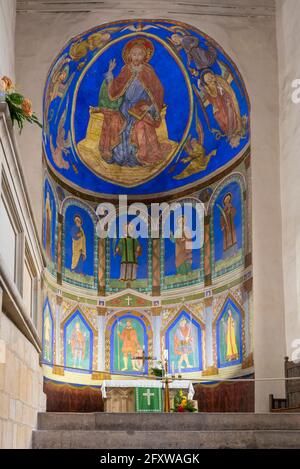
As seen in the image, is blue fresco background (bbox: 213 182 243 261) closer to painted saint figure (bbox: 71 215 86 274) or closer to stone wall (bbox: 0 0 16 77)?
painted saint figure (bbox: 71 215 86 274)

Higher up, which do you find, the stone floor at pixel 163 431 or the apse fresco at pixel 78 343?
the apse fresco at pixel 78 343

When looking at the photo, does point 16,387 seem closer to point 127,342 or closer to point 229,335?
point 229,335

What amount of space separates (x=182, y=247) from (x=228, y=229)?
4.91 ft

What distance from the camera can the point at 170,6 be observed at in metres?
14.7

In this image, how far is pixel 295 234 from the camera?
43.5 feet

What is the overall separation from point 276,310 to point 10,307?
27.5ft

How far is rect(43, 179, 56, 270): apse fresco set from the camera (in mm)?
14547

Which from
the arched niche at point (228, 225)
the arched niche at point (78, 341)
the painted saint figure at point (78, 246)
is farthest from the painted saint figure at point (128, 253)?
the arched niche at point (228, 225)

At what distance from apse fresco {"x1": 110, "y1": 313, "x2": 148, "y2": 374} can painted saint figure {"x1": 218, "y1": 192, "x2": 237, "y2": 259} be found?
2.56 meters

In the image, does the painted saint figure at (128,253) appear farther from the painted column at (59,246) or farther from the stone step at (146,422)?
the stone step at (146,422)

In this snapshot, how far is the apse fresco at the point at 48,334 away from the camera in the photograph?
46.9 ft

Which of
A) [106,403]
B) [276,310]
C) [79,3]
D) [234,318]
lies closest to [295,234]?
[276,310]

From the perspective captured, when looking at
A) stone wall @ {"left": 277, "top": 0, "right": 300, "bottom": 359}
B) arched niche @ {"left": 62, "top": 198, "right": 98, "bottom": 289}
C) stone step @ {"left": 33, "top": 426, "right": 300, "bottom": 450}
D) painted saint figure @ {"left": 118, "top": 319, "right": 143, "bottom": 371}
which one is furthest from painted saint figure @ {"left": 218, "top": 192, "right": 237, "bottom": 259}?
stone step @ {"left": 33, "top": 426, "right": 300, "bottom": 450}

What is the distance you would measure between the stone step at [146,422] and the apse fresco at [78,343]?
22.1ft
